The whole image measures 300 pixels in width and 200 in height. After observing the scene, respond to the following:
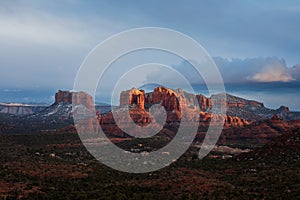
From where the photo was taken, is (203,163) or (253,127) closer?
(203,163)

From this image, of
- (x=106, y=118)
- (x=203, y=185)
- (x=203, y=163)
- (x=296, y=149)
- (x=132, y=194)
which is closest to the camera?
(x=132, y=194)

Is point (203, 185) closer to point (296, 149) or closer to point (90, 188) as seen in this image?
point (90, 188)

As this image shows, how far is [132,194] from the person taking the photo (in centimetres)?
5125

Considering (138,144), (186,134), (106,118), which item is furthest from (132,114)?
(138,144)

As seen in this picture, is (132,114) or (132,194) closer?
(132,194)

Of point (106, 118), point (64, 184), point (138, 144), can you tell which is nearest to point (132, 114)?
point (106, 118)

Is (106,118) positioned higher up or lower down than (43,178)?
higher up

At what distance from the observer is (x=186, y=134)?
17675 centimetres

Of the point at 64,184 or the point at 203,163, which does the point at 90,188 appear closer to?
the point at 64,184

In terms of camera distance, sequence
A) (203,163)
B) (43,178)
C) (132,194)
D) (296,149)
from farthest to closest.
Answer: (203,163) → (296,149) → (43,178) → (132,194)

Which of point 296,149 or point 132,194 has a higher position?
point 296,149

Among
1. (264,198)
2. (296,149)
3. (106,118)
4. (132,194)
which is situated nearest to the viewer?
(264,198)

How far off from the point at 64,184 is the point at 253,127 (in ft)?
461

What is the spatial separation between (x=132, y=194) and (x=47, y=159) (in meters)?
41.2
